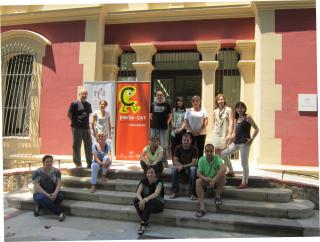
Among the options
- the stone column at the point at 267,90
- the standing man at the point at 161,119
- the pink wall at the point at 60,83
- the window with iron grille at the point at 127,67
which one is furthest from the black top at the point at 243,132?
the pink wall at the point at 60,83

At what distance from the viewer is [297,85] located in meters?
7.83

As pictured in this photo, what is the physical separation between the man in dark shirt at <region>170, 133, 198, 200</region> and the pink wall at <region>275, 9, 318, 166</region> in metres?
2.90

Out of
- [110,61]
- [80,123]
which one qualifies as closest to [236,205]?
[80,123]

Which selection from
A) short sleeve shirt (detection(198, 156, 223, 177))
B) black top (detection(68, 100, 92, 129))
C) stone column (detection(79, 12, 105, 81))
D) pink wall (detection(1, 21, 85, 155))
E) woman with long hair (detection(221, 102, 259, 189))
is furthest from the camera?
pink wall (detection(1, 21, 85, 155))

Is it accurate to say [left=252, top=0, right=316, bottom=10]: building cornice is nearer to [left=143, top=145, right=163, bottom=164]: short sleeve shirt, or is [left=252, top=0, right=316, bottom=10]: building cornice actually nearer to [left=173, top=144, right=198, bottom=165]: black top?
[left=173, top=144, right=198, bottom=165]: black top

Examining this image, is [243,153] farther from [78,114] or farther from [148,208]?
[78,114]

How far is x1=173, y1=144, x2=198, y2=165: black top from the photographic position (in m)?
5.89

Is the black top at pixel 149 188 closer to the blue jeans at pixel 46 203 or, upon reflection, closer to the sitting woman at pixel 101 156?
the sitting woman at pixel 101 156

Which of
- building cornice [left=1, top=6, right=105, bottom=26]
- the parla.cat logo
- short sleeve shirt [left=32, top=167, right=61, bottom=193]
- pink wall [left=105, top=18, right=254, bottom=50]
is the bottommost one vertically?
short sleeve shirt [left=32, top=167, right=61, bottom=193]

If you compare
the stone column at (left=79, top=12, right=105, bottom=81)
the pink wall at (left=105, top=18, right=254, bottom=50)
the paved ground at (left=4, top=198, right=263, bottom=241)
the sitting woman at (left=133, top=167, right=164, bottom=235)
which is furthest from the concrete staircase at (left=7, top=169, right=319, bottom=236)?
the pink wall at (left=105, top=18, right=254, bottom=50)

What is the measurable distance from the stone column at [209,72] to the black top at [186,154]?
2.88m

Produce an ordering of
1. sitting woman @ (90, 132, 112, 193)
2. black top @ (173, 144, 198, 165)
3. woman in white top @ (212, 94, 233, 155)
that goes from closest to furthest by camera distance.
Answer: black top @ (173, 144, 198, 165)
woman in white top @ (212, 94, 233, 155)
sitting woman @ (90, 132, 112, 193)

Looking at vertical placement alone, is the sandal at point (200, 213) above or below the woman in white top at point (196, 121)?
below

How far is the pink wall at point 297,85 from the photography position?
775 centimetres
